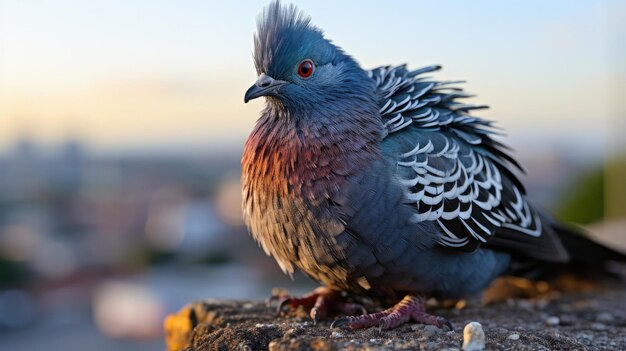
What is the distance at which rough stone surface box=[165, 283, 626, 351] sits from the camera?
13.9 feet

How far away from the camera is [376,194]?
468 cm

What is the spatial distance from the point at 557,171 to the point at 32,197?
146 feet

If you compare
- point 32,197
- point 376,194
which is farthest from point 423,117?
point 32,197

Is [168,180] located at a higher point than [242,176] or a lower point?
lower

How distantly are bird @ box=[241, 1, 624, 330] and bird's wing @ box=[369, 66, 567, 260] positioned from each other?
13 millimetres

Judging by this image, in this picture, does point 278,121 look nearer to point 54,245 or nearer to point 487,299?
point 487,299

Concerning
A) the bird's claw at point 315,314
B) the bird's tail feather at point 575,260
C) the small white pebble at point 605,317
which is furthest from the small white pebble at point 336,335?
the small white pebble at point 605,317

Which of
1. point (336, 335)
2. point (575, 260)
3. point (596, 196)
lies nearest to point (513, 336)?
point (336, 335)

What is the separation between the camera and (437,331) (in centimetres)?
Answer: 465

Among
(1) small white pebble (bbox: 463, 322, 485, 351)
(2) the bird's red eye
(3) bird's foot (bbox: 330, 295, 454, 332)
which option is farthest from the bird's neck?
(1) small white pebble (bbox: 463, 322, 485, 351)

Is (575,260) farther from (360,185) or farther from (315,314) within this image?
(360,185)

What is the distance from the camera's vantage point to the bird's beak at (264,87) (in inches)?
192

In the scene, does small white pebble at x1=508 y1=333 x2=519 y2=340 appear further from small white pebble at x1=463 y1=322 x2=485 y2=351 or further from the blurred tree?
the blurred tree

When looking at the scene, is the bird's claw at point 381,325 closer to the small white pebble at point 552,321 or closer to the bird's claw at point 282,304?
the bird's claw at point 282,304
